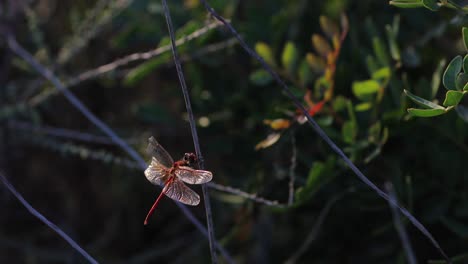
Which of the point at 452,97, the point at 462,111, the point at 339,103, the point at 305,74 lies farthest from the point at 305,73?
the point at 452,97

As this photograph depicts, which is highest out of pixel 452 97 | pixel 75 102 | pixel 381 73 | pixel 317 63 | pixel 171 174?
pixel 75 102

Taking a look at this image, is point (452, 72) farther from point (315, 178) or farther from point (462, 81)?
point (315, 178)

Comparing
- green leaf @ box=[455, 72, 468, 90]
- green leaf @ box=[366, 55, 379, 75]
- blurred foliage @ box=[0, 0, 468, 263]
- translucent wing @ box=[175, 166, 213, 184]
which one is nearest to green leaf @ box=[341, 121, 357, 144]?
blurred foliage @ box=[0, 0, 468, 263]

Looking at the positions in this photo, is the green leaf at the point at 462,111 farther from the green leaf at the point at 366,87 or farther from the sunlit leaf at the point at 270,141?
the sunlit leaf at the point at 270,141

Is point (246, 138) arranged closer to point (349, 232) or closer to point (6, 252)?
point (349, 232)

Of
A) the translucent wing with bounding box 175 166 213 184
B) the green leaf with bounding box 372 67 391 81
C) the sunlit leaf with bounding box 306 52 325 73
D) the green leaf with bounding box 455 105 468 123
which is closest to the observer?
the translucent wing with bounding box 175 166 213 184

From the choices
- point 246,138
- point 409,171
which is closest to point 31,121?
point 246,138

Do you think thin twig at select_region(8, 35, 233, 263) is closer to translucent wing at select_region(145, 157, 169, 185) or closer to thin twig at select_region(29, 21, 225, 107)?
thin twig at select_region(29, 21, 225, 107)
